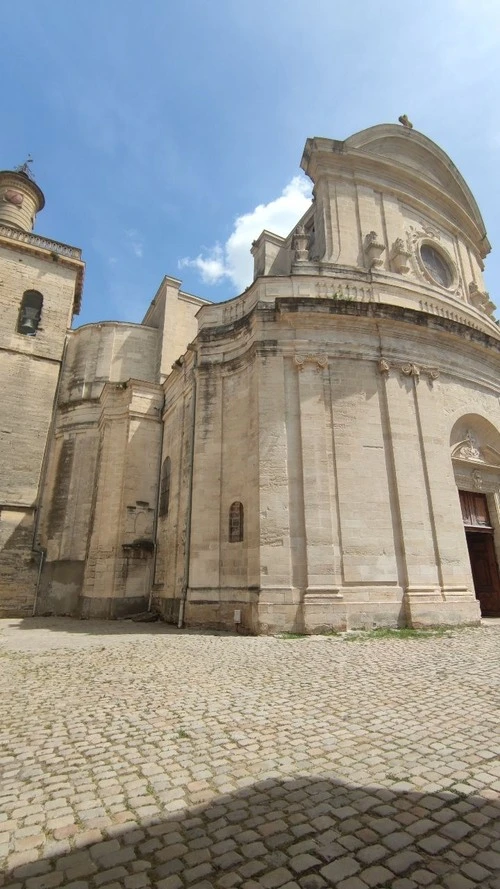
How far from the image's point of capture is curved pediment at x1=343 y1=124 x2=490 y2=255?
15711 mm

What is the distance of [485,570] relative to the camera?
42.9 feet

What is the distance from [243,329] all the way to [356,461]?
461 centimetres

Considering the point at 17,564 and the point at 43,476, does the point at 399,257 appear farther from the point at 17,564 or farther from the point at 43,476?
the point at 17,564

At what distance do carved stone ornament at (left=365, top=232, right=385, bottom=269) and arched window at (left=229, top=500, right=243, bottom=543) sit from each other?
831cm

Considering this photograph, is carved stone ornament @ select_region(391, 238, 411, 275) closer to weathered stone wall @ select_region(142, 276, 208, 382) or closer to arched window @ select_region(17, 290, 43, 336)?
weathered stone wall @ select_region(142, 276, 208, 382)

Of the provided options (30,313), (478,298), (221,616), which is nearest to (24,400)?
(30,313)

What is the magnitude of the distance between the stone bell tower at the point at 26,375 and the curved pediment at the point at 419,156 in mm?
13164

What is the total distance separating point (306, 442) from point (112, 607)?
7995mm

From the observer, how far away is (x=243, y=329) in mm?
12227

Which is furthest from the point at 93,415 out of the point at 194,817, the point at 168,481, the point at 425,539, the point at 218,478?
the point at 194,817

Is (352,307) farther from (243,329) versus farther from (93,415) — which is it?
(93,415)

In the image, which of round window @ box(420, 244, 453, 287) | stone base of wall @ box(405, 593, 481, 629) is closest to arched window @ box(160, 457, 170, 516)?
stone base of wall @ box(405, 593, 481, 629)

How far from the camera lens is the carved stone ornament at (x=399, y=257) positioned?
14383mm

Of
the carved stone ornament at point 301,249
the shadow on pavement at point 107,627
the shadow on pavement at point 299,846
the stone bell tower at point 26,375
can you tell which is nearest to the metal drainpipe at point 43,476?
the stone bell tower at point 26,375
